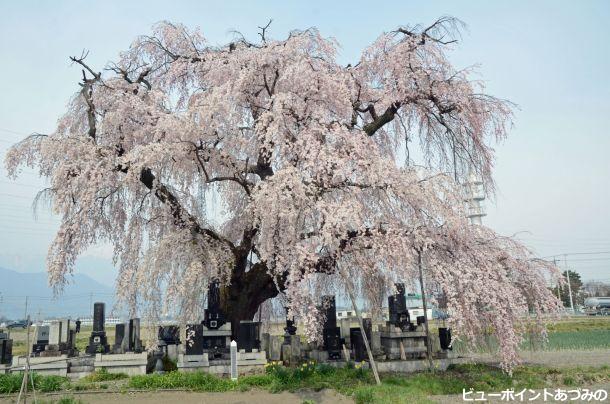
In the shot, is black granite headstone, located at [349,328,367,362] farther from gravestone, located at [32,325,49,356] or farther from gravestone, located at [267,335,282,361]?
gravestone, located at [32,325,49,356]

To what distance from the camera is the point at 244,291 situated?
15219 mm

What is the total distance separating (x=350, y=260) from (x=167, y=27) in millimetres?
10379

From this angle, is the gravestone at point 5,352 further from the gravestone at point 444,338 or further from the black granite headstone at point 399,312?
the gravestone at point 444,338

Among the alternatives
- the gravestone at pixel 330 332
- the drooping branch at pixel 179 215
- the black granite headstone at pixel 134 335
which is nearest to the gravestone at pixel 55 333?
the black granite headstone at pixel 134 335

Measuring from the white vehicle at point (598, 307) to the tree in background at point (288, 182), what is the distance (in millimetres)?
68602

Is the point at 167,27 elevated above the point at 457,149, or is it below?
above

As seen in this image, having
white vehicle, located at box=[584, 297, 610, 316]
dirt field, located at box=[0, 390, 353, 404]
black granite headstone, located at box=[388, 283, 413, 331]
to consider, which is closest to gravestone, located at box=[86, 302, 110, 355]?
dirt field, located at box=[0, 390, 353, 404]

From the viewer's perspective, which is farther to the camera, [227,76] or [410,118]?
[410,118]

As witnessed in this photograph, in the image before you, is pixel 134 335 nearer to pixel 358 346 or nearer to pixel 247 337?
pixel 247 337

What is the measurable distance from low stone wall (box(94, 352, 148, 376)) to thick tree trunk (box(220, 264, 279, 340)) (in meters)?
2.86

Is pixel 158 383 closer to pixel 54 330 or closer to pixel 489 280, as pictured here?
pixel 54 330

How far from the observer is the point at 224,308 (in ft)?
49.5

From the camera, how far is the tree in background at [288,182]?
11508 mm

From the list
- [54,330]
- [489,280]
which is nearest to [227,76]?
[489,280]
